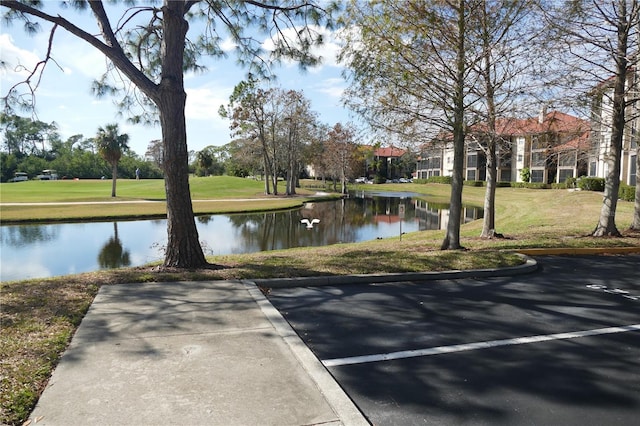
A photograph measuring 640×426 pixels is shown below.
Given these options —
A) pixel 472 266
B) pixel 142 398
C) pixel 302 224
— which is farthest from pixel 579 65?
pixel 302 224

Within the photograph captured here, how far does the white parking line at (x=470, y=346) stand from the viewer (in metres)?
4.34

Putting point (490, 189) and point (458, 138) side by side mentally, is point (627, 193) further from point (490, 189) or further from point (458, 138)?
point (458, 138)

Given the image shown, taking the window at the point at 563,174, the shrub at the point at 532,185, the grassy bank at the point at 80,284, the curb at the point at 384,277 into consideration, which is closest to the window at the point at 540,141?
the grassy bank at the point at 80,284

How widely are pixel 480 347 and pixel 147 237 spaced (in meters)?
18.2

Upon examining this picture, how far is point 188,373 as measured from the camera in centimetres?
384

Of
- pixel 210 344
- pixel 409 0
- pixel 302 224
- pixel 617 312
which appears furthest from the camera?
pixel 302 224

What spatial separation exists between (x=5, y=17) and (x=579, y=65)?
47.0 ft

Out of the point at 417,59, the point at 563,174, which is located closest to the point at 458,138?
the point at 417,59

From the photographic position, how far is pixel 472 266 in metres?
8.63

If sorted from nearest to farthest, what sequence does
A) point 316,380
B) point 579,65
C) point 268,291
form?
point 316,380 < point 268,291 < point 579,65

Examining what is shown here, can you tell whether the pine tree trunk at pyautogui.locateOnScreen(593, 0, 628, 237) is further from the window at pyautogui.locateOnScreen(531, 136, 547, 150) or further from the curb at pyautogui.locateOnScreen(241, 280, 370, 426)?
the curb at pyautogui.locateOnScreen(241, 280, 370, 426)

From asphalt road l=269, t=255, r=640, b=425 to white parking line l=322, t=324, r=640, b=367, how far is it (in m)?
0.01

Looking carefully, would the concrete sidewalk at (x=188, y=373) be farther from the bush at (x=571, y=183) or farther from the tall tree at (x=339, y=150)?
the tall tree at (x=339, y=150)

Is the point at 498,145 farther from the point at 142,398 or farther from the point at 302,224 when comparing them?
the point at 302,224
